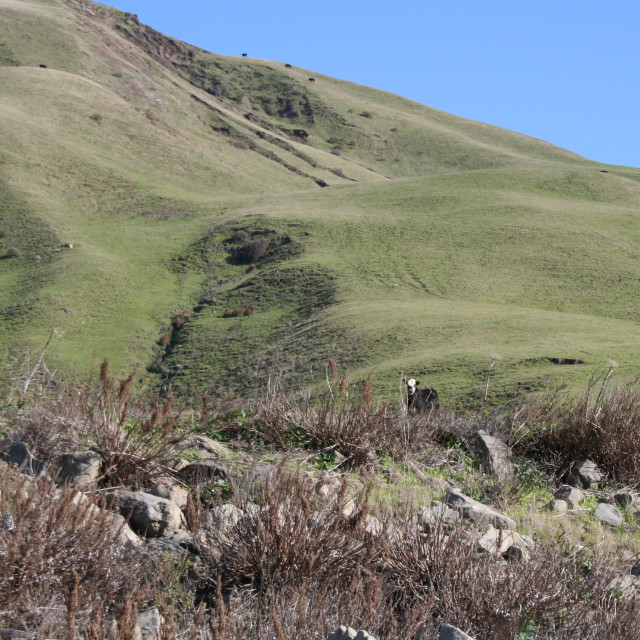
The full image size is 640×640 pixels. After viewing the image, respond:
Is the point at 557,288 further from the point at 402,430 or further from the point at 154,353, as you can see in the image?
the point at 402,430

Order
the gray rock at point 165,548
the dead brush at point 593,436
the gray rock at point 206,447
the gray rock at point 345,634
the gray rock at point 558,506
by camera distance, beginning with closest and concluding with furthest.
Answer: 1. the gray rock at point 345,634
2. the gray rock at point 165,548
3. the gray rock at point 558,506
4. the gray rock at point 206,447
5. the dead brush at point 593,436

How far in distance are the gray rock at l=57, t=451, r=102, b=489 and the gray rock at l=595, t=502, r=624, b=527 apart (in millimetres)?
4131

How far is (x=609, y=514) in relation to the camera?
6.05m

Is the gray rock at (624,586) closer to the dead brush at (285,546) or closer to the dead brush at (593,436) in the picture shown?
the dead brush at (285,546)

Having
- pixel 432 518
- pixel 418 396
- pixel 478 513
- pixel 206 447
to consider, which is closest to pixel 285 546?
pixel 432 518

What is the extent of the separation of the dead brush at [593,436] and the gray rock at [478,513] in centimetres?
212

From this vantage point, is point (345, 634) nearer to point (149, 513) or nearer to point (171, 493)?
point (149, 513)

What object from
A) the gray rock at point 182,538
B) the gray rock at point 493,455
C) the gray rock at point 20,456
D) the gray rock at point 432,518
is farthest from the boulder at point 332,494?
the gray rock at point 20,456

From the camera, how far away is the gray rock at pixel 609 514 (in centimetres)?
593

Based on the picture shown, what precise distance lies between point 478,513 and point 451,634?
210 cm

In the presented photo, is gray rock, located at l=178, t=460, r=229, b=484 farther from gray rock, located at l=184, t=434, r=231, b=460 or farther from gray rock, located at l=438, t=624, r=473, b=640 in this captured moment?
gray rock, located at l=438, t=624, r=473, b=640

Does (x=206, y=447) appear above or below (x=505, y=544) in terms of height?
below

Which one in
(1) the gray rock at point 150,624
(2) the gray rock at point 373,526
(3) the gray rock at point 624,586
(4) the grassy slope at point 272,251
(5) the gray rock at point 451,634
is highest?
(5) the gray rock at point 451,634

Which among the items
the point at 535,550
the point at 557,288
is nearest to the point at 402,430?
the point at 535,550
